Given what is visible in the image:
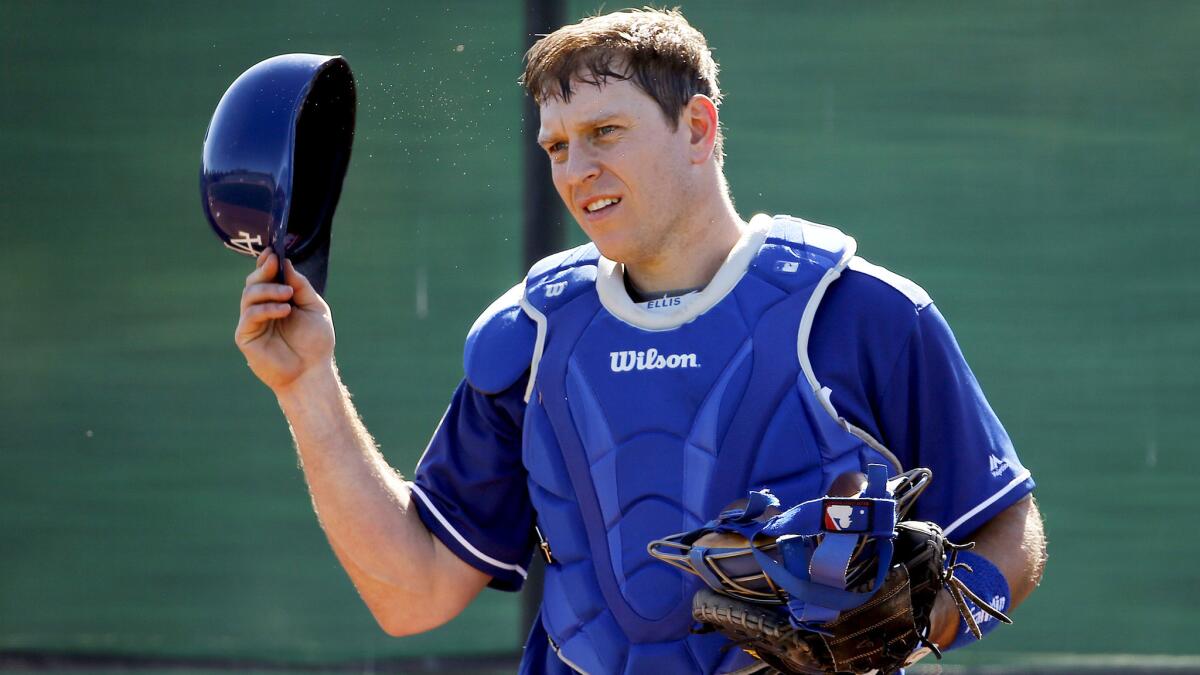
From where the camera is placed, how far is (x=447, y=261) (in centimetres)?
470

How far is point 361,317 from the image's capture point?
15.4ft

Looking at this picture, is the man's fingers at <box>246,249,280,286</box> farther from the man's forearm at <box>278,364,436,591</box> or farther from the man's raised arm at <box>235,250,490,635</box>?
the man's forearm at <box>278,364,436,591</box>

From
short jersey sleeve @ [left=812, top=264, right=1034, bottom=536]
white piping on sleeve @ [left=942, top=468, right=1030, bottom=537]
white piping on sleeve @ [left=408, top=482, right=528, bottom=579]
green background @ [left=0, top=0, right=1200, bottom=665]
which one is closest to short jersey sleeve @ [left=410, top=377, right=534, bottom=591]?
white piping on sleeve @ [left=408, top=482, right=528, bottom=579]

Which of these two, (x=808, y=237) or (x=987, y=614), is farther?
(x=808, y=237)

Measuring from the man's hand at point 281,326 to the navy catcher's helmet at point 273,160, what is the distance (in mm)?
55

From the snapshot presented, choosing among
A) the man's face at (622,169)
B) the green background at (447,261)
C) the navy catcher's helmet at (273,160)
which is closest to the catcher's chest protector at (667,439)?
the man's face at (622,169)

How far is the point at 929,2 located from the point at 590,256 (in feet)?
6.86

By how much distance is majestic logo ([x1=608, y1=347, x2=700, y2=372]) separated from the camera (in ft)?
8.65

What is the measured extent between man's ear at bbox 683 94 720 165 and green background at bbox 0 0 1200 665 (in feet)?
6.02

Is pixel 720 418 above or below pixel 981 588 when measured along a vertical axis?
above

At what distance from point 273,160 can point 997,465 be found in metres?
1.29

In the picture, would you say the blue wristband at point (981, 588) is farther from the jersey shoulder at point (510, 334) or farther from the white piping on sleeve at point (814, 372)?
the jersey shoulder at point (510, 334)

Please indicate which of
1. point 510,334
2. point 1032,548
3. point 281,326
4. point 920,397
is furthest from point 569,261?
point 1032,548

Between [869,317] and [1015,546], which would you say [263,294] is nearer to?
[869,317]
